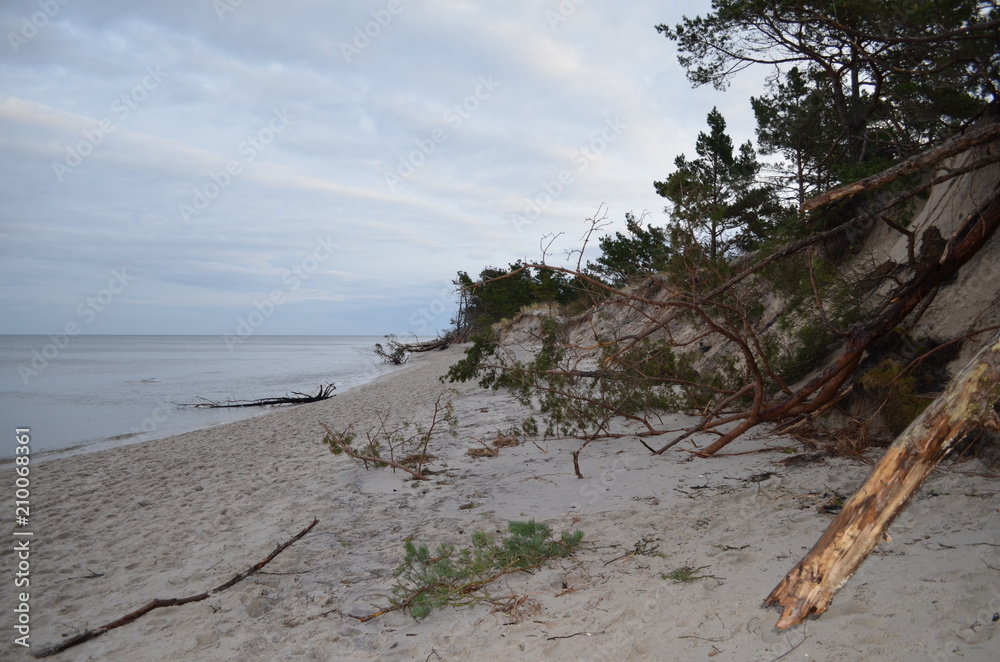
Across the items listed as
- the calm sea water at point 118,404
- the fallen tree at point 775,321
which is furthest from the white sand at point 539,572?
the calm sea water at point 118,404

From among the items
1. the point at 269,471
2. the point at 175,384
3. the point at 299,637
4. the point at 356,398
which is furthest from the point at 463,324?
the point at 299,637

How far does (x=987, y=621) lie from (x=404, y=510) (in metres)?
4.19

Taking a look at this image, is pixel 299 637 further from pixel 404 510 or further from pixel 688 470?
pixel 688 470

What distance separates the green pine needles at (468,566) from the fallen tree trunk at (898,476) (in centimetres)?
164

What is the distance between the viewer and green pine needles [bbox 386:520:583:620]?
3234 millimetres

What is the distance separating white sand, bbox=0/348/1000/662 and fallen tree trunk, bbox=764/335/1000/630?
0.27 metres

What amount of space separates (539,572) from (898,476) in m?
2.01

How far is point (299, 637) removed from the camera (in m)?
3.13

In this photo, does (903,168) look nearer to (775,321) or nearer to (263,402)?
(775,321)

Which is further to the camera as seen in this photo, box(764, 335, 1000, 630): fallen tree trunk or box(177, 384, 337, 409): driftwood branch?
box(177, 384, 337, 409): driftwood branch

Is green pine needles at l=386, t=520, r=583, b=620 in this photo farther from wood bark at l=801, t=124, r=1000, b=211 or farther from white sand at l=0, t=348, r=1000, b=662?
wood bark at l=801, t=124, r=1000, b=211

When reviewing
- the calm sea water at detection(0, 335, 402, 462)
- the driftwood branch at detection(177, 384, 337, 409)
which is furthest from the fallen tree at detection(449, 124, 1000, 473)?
the driftwood branch at detection(177, 384, 337, 409)

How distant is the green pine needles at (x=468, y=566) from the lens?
323 cm

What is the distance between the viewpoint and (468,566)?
357 centimetres
